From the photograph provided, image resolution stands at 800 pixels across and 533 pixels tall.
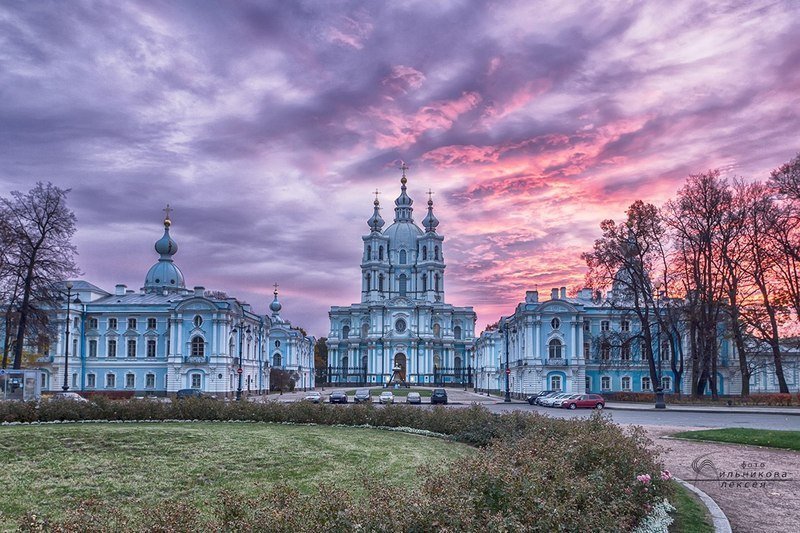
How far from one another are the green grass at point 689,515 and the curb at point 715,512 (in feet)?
0.26

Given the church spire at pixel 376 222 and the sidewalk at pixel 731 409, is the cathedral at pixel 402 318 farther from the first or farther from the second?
the sidewalk at pixel 731 409

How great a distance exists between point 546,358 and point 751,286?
20919 mm

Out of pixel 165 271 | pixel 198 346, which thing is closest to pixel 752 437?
pixel 198 346

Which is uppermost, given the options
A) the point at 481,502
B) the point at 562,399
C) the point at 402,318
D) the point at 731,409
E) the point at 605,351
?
the point at 402,318

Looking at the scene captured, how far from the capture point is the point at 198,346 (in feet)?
213

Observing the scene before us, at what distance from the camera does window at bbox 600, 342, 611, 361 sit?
54.9 m

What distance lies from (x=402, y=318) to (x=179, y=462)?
107 m

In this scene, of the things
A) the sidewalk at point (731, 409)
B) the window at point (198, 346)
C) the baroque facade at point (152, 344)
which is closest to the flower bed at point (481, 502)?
the sidewalk at point (731, 409)

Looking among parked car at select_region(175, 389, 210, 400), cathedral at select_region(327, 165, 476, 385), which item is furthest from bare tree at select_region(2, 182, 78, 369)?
cathedral at select_region(327, 165, 476, 385)

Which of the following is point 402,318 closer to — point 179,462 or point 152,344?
point 152,344

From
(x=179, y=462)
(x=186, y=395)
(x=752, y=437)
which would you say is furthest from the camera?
(x=186, y=395)

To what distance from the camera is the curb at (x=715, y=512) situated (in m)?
10.4

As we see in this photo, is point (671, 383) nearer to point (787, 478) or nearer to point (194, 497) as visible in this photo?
point (787, 478)

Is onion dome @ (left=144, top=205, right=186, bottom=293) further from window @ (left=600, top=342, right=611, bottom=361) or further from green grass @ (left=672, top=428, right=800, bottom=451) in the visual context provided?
green grass @ (left=672, top=428, right=800, bottom=451)
